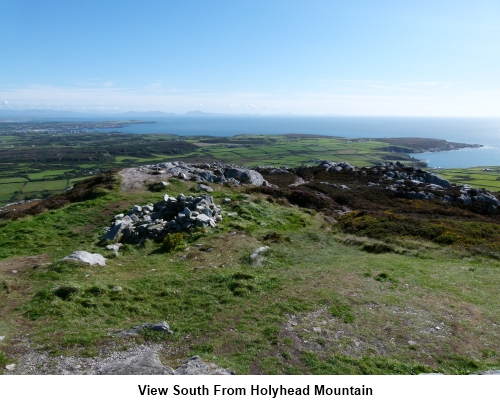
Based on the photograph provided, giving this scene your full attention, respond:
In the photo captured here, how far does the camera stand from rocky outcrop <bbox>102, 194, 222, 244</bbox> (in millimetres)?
22594

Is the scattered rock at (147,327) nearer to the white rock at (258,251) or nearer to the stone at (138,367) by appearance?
the stone at (138,367)

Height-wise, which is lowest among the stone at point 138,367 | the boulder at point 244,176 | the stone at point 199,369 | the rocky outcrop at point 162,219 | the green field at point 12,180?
the green field at point 12,180

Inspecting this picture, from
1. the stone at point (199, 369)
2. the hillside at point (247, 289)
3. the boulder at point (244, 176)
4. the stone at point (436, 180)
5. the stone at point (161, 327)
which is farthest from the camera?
the stone at point (436, 180)

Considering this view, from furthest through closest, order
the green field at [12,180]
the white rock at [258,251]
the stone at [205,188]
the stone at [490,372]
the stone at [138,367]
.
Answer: the green field at [12,180], the stone at [205,188], the white rock at [258,251], the stone at [490,372], the stone at [138,367]

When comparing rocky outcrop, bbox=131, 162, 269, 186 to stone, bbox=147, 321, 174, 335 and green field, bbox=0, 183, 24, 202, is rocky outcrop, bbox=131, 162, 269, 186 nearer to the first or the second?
stone, bbox=147, 321, 174, 335

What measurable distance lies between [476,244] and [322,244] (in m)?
13.8

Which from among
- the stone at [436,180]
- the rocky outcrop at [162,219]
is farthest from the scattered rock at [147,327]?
the stone at [436,180]

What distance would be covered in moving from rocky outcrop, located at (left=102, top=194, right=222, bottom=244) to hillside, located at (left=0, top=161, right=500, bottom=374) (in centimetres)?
13

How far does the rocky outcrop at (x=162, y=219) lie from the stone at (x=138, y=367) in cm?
1363

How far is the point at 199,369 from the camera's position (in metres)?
9.17

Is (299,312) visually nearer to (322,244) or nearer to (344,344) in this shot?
(344,344)

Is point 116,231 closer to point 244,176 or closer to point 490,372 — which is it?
point 490,372

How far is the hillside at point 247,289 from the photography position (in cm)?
1047

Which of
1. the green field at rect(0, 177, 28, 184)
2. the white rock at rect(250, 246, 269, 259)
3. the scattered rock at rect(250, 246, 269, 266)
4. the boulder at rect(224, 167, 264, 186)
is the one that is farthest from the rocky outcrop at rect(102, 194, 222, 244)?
the green field at rect(0, 177, 28, 184)
